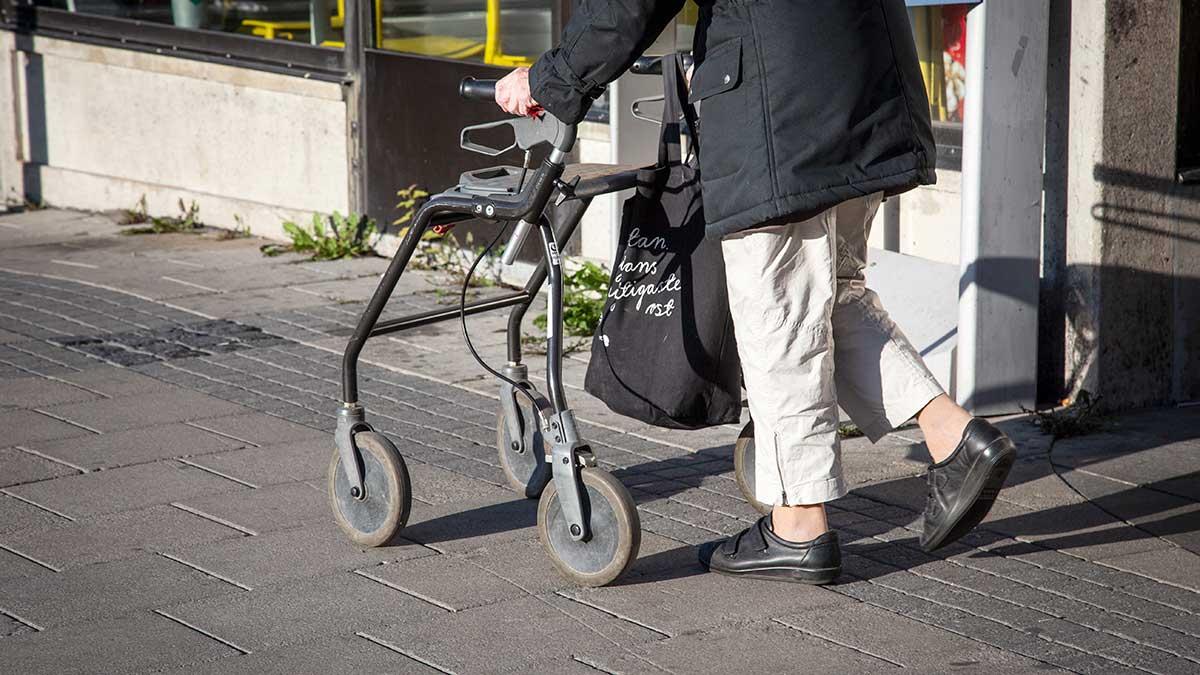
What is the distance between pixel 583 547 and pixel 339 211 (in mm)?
5251

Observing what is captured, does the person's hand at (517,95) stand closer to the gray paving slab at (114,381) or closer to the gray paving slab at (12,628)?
the gray paving slab at (12,628)

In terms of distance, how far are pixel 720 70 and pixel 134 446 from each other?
2.56 m

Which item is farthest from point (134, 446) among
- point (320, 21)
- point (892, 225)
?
point (320, 21)

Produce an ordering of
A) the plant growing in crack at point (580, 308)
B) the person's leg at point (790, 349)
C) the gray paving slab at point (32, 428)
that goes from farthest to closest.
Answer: the plant growing in crack at point (580, 308) < the gray paving slab at point (32, 428) < the person's leg at point (790, 349)

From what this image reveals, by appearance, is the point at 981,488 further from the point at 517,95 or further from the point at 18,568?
the point at 18,568

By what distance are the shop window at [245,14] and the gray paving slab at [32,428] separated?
3.68 meters

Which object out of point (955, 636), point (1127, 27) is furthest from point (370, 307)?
point (1127, 27)

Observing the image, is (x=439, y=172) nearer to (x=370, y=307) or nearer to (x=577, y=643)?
(x=370, y=307)

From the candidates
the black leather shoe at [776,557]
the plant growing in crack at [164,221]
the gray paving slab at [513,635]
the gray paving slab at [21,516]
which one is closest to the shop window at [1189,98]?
the black leather shoe at [776,557]

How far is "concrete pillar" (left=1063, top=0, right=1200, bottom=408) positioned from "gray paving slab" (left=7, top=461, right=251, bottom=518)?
2792 millimetres

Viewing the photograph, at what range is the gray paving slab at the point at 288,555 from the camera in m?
3.98

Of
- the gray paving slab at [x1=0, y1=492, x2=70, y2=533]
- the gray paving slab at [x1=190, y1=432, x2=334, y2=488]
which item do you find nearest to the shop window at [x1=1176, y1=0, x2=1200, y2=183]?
the gray paving slab at [x1=190, y1=432, x2=334, y2=488]

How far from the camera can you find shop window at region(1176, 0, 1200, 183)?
5.41m

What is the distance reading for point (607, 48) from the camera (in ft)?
11.6
